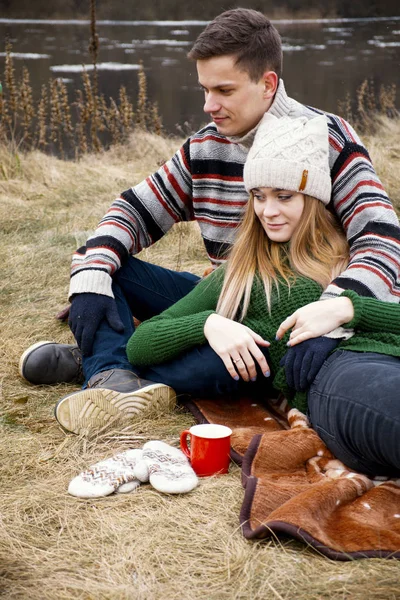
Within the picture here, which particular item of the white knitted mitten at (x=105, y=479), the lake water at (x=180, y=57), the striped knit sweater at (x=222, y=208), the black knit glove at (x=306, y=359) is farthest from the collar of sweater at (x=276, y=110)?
the lake water at (x=180, y=57)

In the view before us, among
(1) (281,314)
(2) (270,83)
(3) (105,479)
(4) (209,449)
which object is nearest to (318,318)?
(1) (281,314)

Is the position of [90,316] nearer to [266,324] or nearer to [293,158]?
[266,324]

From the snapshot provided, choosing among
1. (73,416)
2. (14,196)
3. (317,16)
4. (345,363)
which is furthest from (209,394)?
(317,16)

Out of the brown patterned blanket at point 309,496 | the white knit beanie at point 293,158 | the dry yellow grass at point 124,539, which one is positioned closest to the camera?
the dry yellow grass at point 124,539

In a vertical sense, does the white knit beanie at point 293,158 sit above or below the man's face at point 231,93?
below

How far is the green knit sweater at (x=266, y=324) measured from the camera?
94.4 inches

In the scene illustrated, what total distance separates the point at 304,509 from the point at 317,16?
32.7m

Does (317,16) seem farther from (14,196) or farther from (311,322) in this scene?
(311,322)

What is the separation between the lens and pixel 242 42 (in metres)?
2.81

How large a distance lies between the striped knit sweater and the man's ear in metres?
0.04

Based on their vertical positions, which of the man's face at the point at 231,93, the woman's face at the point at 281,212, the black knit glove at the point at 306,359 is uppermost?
the man's face at the point at 231,93

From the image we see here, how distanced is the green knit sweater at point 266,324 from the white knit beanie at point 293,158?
33 cm

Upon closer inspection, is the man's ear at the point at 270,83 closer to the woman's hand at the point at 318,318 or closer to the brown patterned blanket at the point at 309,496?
the woman's hand at the point at 318,318

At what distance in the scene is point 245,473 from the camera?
2.27 metres
